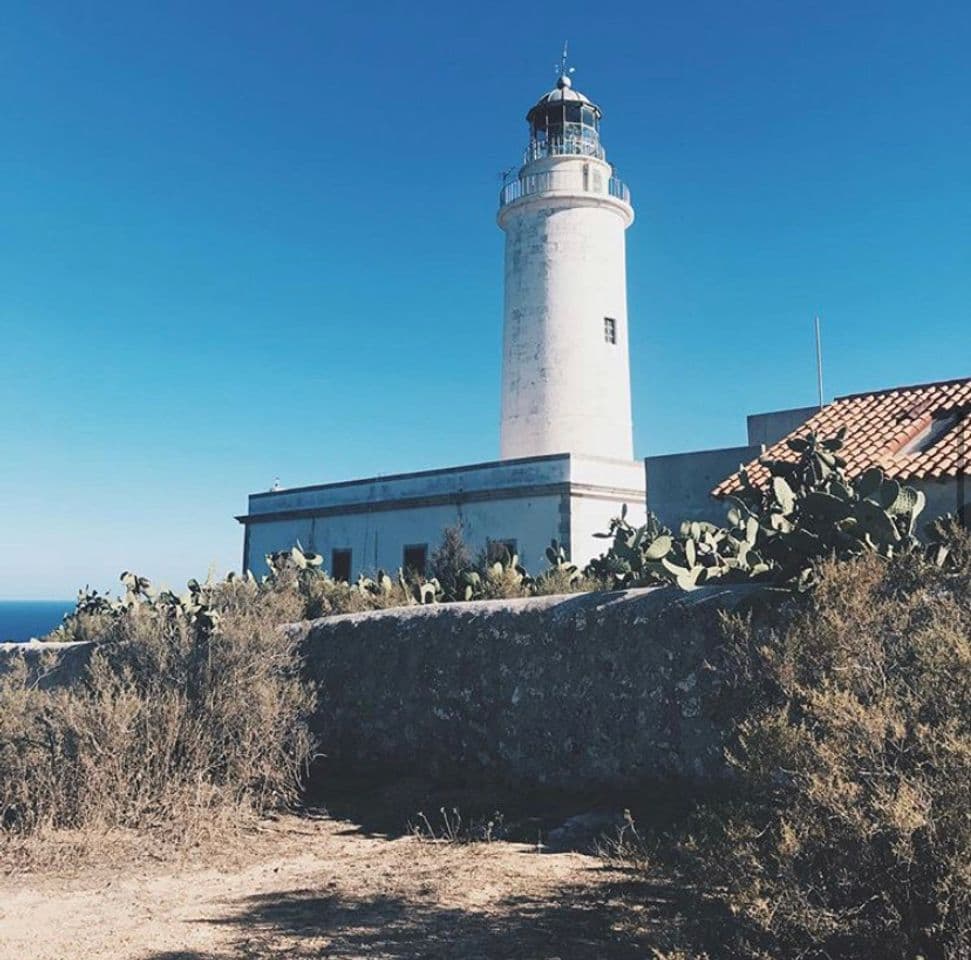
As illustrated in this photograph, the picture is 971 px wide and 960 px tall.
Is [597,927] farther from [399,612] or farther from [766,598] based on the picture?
[399,612]

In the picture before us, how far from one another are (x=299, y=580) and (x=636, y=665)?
552 centimetres

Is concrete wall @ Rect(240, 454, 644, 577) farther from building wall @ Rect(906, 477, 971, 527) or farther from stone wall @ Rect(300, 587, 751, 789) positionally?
stone wall @ Rect(300, 587, 751, 789)

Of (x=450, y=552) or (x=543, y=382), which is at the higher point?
(x=543, y=382)

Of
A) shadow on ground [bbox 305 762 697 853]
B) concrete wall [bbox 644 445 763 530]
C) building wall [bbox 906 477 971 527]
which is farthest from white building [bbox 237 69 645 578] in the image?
shadow on ground [bbox 305 762 697 853]

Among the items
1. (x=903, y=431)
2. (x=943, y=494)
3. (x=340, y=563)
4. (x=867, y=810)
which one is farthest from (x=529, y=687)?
(x=340, y=563)

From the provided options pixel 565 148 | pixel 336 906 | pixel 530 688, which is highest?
pixel 565 148

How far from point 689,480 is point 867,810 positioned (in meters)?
13.5

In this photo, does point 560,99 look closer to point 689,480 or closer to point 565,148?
point 565,148

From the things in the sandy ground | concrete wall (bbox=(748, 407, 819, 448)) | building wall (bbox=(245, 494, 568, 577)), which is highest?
concrete wall (bbox=(748, 407, 819, 448))

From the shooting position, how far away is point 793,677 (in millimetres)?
4078

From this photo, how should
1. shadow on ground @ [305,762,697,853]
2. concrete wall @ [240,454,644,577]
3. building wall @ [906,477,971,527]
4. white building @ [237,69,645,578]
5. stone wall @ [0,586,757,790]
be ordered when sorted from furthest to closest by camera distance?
1. white building @ [237,69,645,578]
2. concrete wall @ [240,454,644,577]
3. building wall @ [906,477,971,527]
4. stone wall @ [0,586,757,790]
5. shadow on ground @ [305,762,697,853]

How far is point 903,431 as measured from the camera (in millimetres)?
13062

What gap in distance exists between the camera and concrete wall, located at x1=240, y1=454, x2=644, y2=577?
18.3 meters

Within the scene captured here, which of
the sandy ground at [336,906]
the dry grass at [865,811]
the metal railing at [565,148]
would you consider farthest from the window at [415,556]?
the dry grass at [865,811]
